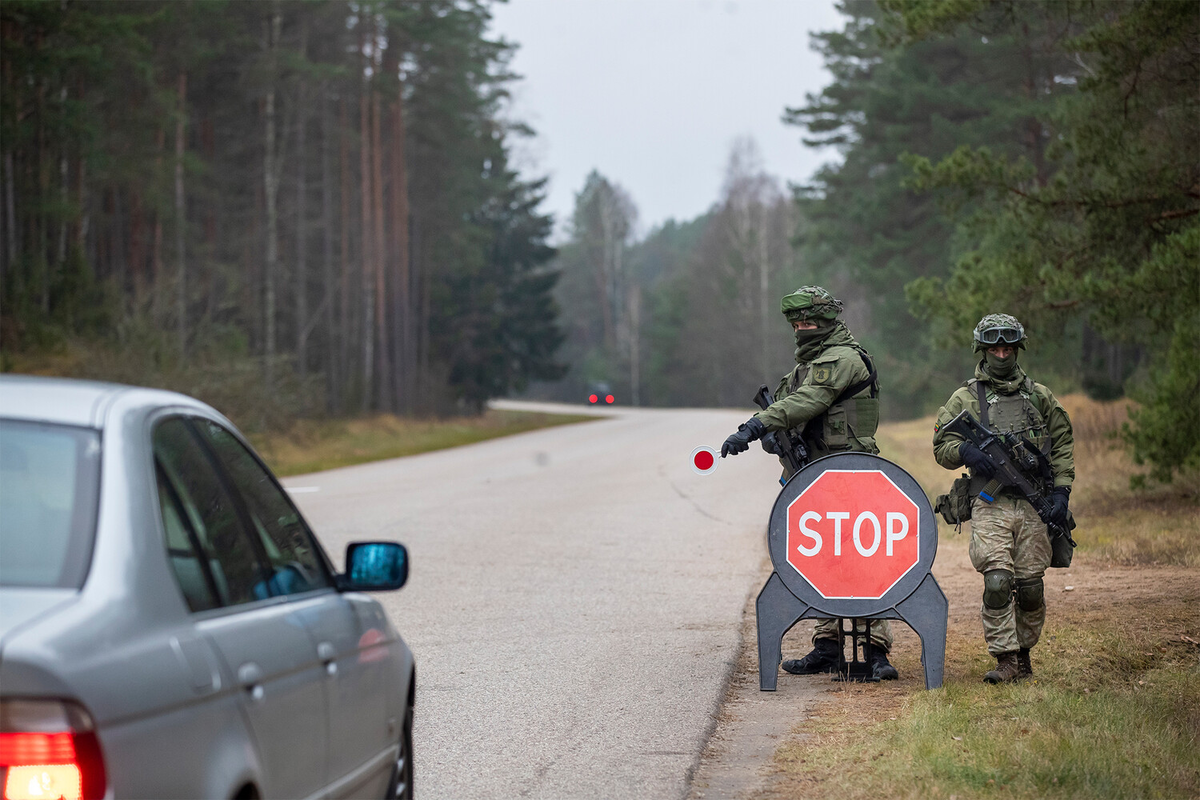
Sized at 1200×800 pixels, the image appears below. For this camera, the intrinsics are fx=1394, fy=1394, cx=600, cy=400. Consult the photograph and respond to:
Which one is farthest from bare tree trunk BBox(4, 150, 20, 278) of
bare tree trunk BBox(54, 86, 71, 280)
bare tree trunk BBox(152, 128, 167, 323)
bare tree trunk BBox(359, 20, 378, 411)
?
bare tree trunk BBox(359, 20, 378, 411)

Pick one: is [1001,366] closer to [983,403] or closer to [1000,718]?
[983,403]

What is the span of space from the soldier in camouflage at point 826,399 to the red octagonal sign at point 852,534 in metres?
0.48

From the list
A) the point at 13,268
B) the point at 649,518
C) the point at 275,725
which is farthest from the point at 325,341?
the point at 275,725

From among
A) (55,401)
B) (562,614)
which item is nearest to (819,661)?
(562,614)

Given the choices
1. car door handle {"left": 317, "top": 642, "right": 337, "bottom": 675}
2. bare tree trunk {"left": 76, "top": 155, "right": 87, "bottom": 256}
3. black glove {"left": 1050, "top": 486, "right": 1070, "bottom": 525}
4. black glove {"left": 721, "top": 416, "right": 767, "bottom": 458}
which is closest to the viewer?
car door handle {"left": 317, "top": 642, "right": 337, "bottom": 675}

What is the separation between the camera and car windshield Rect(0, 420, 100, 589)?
9.15 ft

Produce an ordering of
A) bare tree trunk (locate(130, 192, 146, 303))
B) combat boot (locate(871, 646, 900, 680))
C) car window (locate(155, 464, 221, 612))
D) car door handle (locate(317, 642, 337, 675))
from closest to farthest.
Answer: car window (locate(155, 464, 221, 612))
car door handle (locate(317, 642, 337, 675))
combat boot (locate(871, 646, 900, 680))
bare tree trunk (locate(130, 192, 146, 303))

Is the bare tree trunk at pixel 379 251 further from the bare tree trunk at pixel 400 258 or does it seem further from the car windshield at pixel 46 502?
the car windshield at pixel 46 502

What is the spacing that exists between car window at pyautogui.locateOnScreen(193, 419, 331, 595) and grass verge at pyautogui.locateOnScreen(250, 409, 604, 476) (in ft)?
70.8

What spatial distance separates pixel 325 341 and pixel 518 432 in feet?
37.6

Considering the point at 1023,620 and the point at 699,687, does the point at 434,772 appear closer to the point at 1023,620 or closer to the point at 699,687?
the point at 699,687

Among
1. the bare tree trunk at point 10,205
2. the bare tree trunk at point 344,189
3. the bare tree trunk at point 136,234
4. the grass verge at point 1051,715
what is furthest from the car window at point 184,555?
the bare tree trunk at point 344,189

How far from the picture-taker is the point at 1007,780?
5312 millimetres

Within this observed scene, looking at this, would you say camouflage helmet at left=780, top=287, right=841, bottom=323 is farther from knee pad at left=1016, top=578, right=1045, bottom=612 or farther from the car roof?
the car roof
